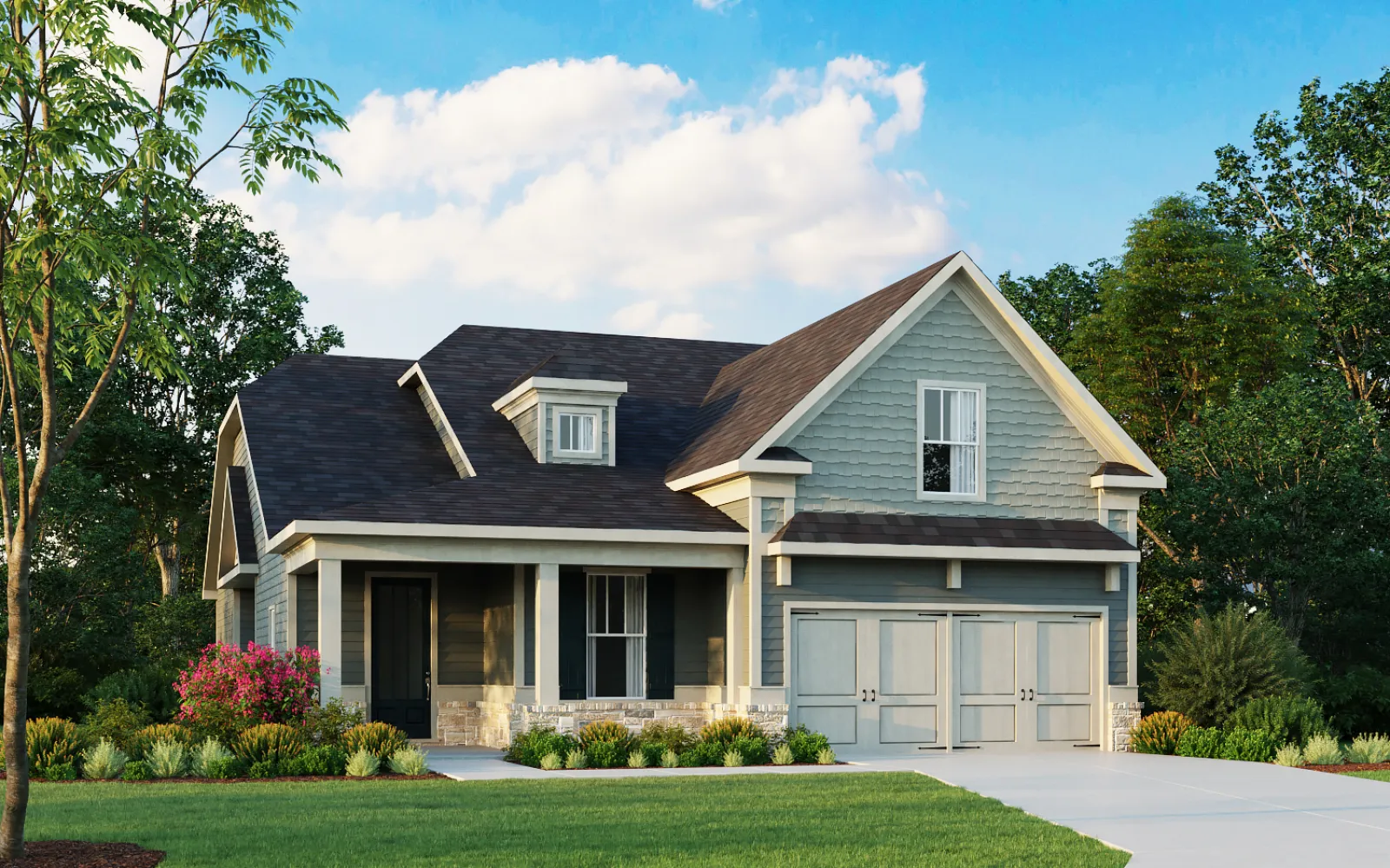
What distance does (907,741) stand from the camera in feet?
71.5

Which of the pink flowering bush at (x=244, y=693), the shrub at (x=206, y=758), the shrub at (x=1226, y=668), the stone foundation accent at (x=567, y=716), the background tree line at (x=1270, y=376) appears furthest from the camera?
the background tree line at (x=1270, y=376)

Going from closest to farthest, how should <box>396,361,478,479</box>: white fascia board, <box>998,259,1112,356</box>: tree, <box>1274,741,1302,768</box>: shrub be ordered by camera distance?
<box>1274,741,1302,768</box>: shrub < <box>396,361,478,479</box>: white fascia board < <box>998,259,1112,356</box>: tree

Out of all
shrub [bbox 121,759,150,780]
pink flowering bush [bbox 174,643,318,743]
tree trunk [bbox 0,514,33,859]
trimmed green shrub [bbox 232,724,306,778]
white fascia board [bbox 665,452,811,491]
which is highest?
white fascia board [bbox 665,452,811,491]

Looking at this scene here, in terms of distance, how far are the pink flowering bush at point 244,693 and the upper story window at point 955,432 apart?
9.52 m

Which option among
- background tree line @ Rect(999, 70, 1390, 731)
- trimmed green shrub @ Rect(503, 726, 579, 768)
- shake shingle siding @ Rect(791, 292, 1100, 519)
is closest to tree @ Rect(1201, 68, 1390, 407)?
background tree line @ Rect(999, 70, 1390, 731)

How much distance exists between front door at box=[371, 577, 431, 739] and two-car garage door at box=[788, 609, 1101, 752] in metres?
6.05

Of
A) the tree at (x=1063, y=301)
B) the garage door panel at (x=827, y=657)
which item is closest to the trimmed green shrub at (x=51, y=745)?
the garage door panel at (x=827, y=657)

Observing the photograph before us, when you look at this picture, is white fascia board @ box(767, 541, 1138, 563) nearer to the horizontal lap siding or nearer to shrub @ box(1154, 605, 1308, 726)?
the horizontal lap siding

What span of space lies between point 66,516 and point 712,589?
1560cm

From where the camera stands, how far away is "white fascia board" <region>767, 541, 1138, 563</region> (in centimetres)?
2100

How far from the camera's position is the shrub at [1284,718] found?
2089 cm

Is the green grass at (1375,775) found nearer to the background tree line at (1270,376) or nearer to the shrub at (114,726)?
the background tree line at (1270,376)

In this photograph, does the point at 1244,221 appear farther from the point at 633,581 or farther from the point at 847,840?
the point at 847,840

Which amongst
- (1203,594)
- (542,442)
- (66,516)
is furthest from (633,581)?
(66,516)
